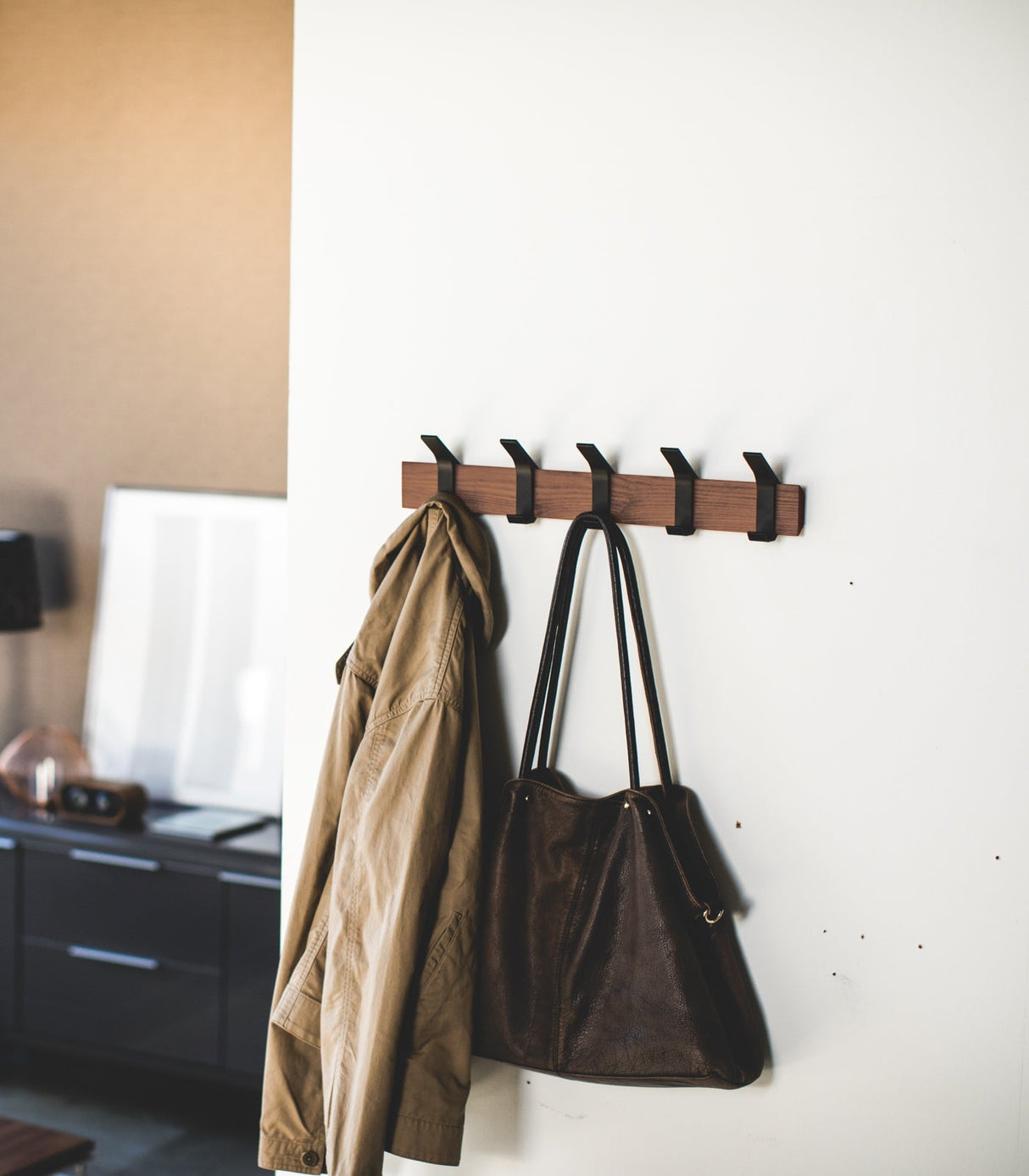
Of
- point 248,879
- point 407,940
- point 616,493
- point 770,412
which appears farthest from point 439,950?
point 248,879

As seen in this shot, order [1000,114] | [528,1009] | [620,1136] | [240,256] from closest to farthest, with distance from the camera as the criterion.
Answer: [1000,114], [528,1009], [620,1136], [240,256]

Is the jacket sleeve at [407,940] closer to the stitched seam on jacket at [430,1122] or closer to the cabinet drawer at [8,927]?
the stitched seam on jacket at [430,1122]

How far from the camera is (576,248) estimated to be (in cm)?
142

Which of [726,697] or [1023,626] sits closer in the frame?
[1023,626]

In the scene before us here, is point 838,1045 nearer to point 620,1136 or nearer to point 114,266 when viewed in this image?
point 620,1136

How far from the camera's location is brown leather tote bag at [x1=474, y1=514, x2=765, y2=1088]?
125 cm

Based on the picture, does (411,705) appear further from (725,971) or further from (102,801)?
(102,801)

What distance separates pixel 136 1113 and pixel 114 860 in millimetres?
727

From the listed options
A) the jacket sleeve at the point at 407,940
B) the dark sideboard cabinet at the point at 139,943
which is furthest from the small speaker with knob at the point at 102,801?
the jacket sleeve at the point at 407,940

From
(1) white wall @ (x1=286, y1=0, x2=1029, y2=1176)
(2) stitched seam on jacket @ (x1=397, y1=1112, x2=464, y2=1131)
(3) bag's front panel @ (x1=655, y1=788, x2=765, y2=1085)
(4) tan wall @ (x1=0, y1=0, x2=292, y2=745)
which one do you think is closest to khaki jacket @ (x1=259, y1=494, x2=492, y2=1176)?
(2) stitched seam on jacket @ (x1=397, y1=1112, x2=464, y2=1131)

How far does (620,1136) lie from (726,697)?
58 centimetres

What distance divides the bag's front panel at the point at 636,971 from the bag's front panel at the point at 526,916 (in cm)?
2

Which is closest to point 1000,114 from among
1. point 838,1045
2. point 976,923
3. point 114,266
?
point 976,923

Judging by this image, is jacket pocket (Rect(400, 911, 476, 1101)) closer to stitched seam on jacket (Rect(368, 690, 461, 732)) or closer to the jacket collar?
stitched seam on jacket (Rect(368, 690, 461, 732))
